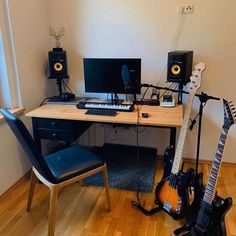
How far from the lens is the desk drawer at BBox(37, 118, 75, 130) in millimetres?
2193

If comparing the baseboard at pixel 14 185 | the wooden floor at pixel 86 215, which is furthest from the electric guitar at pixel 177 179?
the baseboard at pixel 14 185

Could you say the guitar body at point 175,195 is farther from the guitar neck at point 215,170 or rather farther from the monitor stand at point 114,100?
the monitor stand at point 114,100

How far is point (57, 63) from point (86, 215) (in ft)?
4.90

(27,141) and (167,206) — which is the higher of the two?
(27,141)

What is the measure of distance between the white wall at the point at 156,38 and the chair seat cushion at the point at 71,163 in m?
1.09

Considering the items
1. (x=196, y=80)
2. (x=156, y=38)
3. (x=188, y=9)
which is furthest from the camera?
(x=156, y=38)

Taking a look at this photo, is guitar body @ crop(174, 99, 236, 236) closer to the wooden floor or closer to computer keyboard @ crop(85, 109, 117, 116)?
the wooden floor

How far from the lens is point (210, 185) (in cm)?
154

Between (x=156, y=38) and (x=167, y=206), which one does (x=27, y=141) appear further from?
(x=156, y=38)

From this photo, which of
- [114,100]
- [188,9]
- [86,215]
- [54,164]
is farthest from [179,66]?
[86,215]

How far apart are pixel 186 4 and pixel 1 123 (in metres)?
1.96

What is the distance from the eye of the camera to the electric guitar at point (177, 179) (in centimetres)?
173

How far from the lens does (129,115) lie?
2141mm

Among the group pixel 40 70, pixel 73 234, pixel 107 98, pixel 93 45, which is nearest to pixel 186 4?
pixel 93 45
